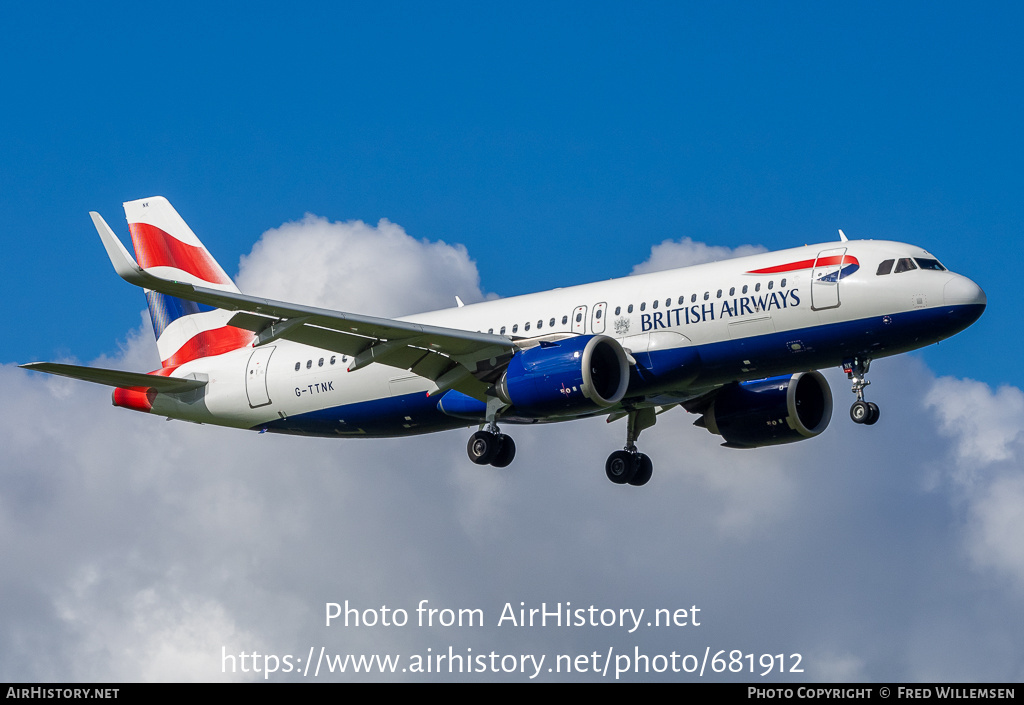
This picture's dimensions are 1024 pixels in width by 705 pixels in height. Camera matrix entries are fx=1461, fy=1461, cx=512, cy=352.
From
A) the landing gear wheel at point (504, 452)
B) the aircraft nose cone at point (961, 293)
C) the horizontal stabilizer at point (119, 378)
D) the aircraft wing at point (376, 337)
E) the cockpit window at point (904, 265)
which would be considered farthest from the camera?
the landing gear wheel at point (504, 452)

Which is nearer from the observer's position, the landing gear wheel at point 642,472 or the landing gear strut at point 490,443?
the landing gear strut at point 490,443

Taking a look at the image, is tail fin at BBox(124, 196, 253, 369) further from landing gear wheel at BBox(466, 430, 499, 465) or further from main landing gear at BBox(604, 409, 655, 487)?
main landing gear at BBox(604, 409, 655, 487)

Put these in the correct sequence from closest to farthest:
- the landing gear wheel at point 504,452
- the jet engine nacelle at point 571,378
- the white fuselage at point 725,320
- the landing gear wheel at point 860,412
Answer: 1. the white fuselage at point 725,320
2. the landing gear wheel at point 860,412
3. the jet engine nacelle at point 571,378
4. the landing gear wheel at point 504,452

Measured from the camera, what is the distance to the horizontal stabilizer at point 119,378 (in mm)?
39331

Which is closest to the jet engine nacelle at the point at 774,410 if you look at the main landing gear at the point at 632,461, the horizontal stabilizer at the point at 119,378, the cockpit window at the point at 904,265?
the main landing gear at the point at 632,461

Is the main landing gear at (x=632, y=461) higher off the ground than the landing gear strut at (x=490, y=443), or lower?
higher

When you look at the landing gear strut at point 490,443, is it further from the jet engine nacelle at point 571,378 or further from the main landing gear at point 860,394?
the main landing gear at point 860,394

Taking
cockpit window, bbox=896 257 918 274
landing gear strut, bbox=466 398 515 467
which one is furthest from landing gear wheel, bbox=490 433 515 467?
Result: cockpit window, bbox=896 257 918 274

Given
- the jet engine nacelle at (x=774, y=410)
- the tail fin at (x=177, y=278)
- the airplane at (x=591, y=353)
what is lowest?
the airplane at (x=591, y=353)

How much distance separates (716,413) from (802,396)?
2.72 metres

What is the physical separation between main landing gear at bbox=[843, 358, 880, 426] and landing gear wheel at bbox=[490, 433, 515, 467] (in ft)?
32.1

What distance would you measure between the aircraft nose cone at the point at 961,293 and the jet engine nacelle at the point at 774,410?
8.65m
